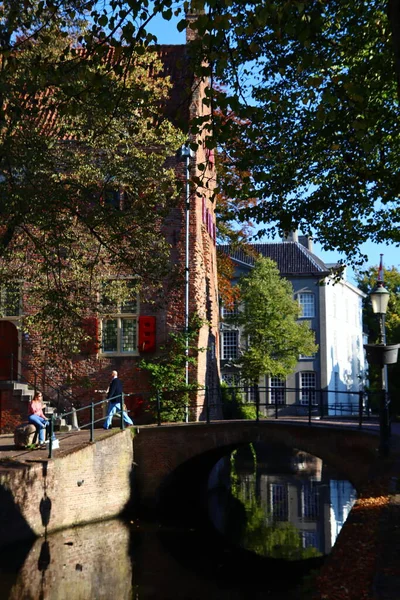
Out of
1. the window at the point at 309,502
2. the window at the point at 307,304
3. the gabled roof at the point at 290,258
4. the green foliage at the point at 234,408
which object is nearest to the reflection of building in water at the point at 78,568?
the window at the point at 309,502

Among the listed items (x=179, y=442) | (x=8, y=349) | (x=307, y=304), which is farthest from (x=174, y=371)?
(x=307, y=304)

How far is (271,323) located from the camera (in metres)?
37.3

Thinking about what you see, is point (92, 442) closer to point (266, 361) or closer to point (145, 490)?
point (145, 490)

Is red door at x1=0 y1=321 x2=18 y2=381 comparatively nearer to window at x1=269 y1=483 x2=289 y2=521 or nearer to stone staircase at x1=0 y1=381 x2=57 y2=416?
stone staircase at x1=0 y1=381 x2=57 y2=416

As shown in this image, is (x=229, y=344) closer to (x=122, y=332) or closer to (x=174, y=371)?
(x=122, y=332)

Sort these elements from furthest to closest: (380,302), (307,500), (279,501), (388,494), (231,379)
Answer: (231,379) < (307,500) < (279,501) < (380,302) < (388,494)

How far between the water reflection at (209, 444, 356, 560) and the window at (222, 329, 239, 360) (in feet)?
39.0

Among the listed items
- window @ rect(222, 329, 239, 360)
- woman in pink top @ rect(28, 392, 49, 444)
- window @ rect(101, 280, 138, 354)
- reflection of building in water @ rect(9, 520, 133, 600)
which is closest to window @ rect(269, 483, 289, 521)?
reflection of building in water @ rect(9, 520, 133, 600)

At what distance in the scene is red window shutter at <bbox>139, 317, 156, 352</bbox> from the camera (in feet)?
76.8

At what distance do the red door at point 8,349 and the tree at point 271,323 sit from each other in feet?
46.0

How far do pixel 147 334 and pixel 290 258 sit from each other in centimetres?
2636

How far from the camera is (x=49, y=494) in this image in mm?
15930

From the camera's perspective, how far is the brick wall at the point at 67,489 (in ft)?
48.5

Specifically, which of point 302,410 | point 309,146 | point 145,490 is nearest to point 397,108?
point 309,146
